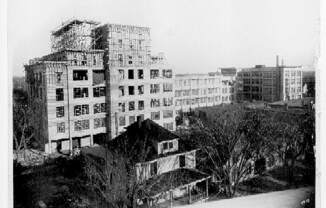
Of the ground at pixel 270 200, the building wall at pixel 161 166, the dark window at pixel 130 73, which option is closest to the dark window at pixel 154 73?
the dark window at pixel 130 73

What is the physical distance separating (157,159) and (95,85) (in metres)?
0.56

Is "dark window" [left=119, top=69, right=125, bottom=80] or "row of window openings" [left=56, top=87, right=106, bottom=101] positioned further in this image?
"dark window" [left=119, top=69, right=125, bottom=80]

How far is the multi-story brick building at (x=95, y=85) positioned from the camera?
210cm

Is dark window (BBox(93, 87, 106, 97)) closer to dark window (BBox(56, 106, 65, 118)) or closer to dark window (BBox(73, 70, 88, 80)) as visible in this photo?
dark window (BBox(73, 70, 88, 80))

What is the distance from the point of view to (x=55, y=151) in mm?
2146

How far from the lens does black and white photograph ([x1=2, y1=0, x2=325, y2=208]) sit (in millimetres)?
2074

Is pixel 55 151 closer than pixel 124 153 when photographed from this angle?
Yes

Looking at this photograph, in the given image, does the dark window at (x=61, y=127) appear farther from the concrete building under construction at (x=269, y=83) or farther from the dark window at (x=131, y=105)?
the concrete building under construction at (x=269, y=83)

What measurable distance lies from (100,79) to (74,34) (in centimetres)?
28

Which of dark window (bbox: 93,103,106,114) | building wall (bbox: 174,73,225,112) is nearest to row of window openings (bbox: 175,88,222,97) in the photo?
building wall (bbox: 174,73,225,112)

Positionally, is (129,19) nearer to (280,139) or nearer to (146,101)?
(146,101)

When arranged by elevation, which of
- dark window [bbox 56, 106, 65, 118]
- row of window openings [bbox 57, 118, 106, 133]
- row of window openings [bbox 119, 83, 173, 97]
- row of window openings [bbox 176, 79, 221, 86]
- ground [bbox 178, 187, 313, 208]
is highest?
row of window openings [bbox 176, 79, 221, 86]

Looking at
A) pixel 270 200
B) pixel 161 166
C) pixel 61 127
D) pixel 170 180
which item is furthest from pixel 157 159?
pixel 270 200

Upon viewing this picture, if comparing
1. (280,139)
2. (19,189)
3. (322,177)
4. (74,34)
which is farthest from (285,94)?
(19,189)
